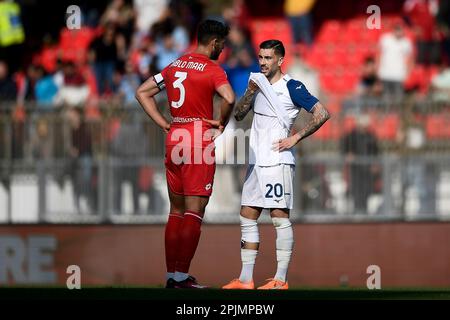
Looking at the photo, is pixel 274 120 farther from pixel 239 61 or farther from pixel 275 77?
pixel 239 61

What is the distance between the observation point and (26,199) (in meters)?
21.5

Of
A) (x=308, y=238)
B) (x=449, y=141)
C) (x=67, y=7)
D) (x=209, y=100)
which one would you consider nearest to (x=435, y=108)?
(x=449, y=141)

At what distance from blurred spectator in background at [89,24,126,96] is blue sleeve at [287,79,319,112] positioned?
10661mm

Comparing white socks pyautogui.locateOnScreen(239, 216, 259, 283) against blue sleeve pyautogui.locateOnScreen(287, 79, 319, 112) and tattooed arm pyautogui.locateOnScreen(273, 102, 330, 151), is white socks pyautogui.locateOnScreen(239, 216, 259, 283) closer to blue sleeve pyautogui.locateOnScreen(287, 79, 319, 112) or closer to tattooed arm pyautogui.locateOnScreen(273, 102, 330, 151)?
tattooed arm pyautogui.locateOnScreen(273, 102, 330, 151)

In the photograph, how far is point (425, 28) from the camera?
2456 cm

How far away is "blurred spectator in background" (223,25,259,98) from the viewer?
22562 mm

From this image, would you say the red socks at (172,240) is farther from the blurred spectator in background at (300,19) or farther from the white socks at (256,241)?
the blurred spectator in background at (300,19)

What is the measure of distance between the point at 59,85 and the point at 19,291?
10.2 metres

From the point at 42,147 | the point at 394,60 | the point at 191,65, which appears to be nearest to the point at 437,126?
the point at 394,60

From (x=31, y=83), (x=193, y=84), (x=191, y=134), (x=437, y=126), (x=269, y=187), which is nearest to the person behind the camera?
(x=193, y=84)

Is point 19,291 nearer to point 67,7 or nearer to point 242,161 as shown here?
point 242,161

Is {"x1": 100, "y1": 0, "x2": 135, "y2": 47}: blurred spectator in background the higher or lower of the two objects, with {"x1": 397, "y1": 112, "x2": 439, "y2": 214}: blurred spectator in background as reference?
higher

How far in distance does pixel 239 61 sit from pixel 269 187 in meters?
9.22

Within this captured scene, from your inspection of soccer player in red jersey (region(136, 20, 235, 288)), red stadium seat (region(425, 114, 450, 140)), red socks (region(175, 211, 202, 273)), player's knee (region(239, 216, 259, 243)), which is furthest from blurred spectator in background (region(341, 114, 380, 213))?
red socks (region(175, 211, 202, 273))
